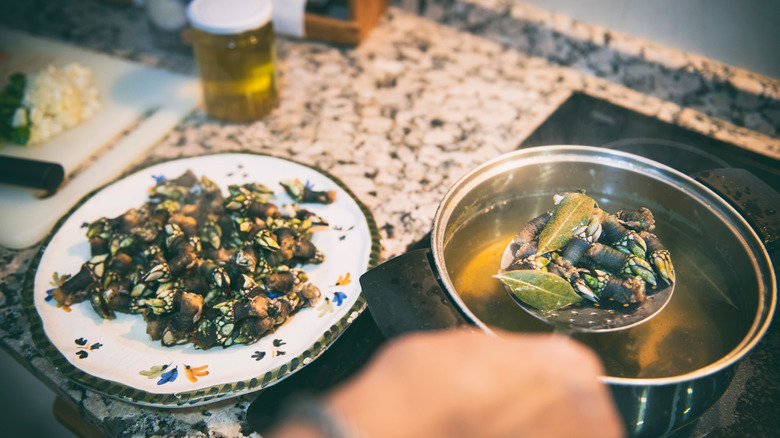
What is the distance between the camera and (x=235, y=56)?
935mm

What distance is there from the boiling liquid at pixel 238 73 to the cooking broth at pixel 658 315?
535mm

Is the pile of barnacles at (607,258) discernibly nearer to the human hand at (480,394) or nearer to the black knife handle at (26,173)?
the human hand at (480,394)

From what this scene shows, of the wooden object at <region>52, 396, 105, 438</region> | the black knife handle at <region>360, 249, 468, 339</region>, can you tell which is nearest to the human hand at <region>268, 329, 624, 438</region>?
the black knife handle at <region>360, 249, 468, 339</region>

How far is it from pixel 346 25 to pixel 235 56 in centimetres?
37

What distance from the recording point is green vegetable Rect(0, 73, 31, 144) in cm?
100

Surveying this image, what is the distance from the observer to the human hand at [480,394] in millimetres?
376

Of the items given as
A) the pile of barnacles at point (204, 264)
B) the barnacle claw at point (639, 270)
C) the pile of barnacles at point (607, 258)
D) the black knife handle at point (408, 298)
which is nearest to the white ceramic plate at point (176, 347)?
the pile of barnacles at point (204, 264)

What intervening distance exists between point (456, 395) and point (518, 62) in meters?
1.00

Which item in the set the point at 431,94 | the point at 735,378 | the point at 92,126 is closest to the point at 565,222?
the point at 735,378

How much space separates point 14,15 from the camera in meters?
1.36

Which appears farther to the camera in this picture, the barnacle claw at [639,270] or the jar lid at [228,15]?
the jar lid at [228,15]

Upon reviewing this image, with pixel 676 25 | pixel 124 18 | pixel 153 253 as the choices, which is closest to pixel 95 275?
pixel 153 253

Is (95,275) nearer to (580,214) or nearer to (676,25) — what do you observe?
(580,214)

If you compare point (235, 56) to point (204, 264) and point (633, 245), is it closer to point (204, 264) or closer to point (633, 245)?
point (204, 264)
